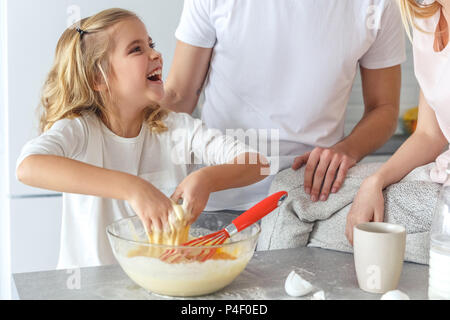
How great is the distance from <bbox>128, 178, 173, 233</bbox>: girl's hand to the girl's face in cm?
43

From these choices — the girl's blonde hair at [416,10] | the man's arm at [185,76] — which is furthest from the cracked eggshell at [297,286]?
the man's arm at [185,76]

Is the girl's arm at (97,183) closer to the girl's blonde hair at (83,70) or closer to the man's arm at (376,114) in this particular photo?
Answer: the girl's blonde hair at (83,70)

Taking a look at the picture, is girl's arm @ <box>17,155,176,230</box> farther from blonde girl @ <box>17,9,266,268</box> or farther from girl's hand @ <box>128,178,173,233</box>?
blonde girl @ <box>17,9,266,268</box>

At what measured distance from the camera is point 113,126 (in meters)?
1.35

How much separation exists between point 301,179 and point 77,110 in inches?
22.2

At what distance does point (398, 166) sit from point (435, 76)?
202 mm

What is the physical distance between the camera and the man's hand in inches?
45.6

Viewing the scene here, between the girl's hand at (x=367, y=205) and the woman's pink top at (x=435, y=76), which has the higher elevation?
the woman's pink top at (x=435, y=76)

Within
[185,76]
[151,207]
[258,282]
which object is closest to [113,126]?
[185,76]

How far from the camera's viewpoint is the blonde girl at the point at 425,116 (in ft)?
3.44

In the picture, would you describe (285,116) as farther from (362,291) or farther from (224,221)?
(362,291)

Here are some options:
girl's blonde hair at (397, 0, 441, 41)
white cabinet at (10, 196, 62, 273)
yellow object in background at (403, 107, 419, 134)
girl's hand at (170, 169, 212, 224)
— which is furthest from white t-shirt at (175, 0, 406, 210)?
yellow object in background at (403, 107, 419, 134)

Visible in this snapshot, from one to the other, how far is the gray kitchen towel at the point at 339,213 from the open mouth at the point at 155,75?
39 centimetres

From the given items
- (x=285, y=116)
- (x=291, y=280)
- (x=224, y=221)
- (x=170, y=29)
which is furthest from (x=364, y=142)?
(x=170, y=29)
